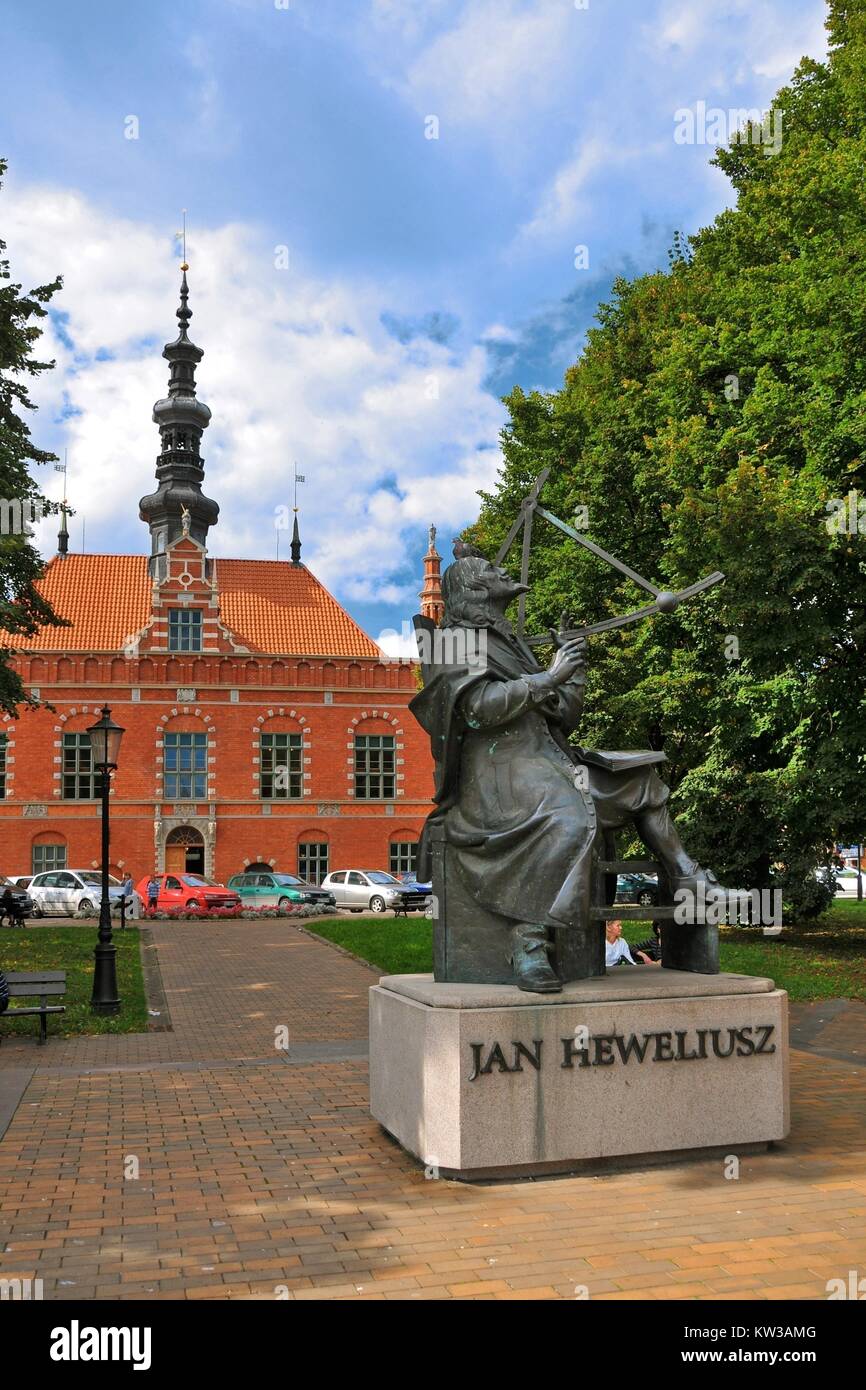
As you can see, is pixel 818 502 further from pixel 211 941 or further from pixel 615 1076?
pixel 211 941

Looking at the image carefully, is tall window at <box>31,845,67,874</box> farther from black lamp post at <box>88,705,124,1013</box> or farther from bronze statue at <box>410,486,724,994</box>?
bronze statue at <box>410,486,724,994</box>

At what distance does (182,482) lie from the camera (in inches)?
2030

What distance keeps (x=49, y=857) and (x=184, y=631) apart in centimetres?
1083

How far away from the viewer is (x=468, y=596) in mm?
7613

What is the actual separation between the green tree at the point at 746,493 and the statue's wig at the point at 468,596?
8898 mm

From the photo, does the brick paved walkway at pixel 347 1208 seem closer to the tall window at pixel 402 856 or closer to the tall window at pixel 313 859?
the tall window at pixel 313 859

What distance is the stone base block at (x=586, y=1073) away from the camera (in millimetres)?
6262

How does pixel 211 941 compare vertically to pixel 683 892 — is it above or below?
below

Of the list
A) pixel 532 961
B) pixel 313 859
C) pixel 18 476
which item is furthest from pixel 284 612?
pixel 532 961

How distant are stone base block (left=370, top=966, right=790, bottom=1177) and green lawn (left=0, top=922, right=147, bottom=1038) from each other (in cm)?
698

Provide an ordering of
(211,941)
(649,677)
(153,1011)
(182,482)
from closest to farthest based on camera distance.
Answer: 1. (153,1011)
2. (649,677)
3. (211,941)
4. (182,482)

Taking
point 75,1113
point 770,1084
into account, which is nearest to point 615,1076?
point 770,1084

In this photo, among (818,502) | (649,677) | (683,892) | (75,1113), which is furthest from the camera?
(649,677)

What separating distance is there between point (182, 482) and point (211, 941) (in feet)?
102
